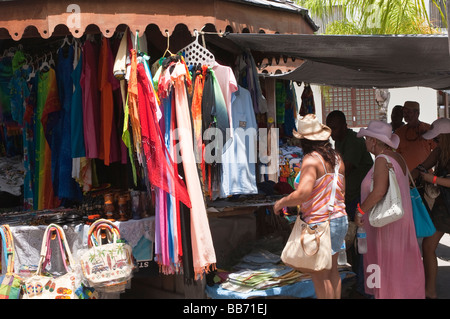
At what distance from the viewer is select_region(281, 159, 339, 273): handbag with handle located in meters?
3.80

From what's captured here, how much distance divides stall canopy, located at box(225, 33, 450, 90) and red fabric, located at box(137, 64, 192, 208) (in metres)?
0.89

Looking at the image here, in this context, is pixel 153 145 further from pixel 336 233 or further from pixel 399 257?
pixel 399 257

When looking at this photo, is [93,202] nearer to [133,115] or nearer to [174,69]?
[133,115]

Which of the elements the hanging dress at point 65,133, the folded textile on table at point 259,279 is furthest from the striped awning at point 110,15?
the folded textile on table at point 259,279

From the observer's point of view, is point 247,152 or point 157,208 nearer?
point 157,208

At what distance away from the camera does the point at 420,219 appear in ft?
15.1

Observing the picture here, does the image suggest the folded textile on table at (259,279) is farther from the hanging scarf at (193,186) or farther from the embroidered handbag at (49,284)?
the embroidered handbag at (49,284)

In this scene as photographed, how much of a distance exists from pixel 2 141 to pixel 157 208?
3243mm

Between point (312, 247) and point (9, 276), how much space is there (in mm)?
2587

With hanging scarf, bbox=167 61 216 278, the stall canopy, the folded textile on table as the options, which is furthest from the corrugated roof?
the folded textile on table

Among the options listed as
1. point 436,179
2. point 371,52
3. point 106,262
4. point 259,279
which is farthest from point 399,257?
point 106,262

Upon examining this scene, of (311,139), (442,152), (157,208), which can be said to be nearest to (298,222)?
(311,139)

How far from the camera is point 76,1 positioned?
13.4ft

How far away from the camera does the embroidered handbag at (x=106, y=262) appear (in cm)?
418
